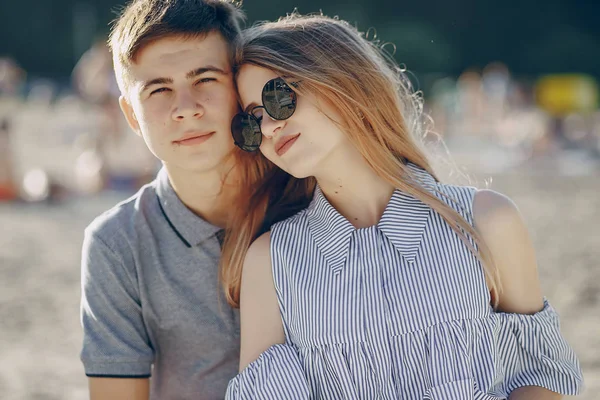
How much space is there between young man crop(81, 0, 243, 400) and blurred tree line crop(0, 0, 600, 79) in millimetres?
18308

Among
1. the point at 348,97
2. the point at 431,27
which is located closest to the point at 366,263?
the point at 348,97

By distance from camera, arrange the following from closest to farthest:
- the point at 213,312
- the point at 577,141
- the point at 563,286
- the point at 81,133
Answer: the point at 213,312 → the point at 563,286 → the point at 577,141 → the point at 81,133

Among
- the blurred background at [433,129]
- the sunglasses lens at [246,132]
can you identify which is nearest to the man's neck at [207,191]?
the sunglasses lens at [246,132]

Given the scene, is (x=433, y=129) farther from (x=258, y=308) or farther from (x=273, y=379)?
(x=273, y=379)

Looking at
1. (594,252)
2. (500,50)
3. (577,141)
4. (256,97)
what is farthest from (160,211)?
(500,50)

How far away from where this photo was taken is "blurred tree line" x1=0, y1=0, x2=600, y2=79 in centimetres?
2373

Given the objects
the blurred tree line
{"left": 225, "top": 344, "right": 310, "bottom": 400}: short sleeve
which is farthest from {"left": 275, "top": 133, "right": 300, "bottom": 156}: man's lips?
the blurred tree line

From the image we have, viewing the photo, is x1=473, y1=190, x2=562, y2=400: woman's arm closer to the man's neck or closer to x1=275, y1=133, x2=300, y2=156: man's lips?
x1=275, y1=133, x2=300, y2=156: man's lips

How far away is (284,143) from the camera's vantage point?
7.70ft

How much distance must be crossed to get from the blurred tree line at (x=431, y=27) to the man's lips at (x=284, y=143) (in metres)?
18.5

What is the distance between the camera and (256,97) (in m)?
2.40

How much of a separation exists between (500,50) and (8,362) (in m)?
24.4

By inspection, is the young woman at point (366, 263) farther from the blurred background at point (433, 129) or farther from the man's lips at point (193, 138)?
the blurred background at point (433, 129)

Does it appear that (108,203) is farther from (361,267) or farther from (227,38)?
(361,267)
